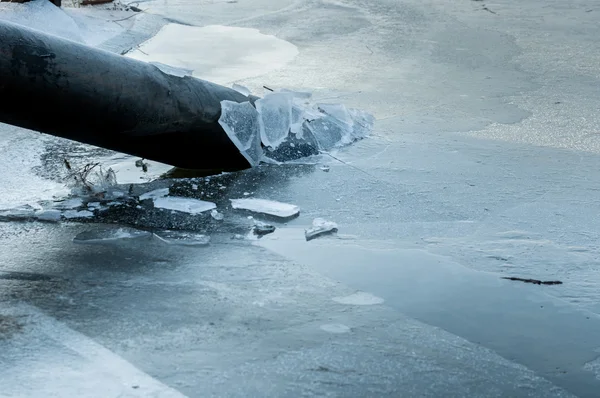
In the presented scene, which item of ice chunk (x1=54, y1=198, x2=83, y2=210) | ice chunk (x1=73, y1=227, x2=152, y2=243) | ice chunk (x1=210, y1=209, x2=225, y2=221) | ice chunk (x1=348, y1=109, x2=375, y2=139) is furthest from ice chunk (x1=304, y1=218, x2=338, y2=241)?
ice chunk (x1=348, y1=109, x2=375, y2=139)

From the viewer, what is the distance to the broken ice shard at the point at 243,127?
616cm

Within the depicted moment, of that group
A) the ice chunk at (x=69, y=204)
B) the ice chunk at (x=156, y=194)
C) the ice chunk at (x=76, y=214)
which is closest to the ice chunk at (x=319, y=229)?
the ice chunk at (x=156, y=194)

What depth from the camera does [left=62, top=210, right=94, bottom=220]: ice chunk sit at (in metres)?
5.36

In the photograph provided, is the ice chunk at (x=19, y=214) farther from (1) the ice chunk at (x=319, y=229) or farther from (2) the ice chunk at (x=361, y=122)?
(2) the ice chunk at (x=361, y=122)

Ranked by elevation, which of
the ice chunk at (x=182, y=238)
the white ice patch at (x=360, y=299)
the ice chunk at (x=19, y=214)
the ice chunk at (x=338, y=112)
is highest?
the ice chunk at (x=338, y=112)

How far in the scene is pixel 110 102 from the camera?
551 cm

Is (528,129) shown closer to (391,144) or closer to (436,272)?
(391,144)

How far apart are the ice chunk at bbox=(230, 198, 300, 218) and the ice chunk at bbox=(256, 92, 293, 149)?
2.97 ft

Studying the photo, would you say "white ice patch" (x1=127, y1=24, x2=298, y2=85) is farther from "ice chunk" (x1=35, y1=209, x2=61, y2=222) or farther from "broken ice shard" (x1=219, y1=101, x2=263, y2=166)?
"ice chunk" (x1=35, y1=209, x2=61, y2=222)

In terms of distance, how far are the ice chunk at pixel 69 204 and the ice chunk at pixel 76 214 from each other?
0.27 feet

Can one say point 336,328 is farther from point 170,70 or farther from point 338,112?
point 338,112

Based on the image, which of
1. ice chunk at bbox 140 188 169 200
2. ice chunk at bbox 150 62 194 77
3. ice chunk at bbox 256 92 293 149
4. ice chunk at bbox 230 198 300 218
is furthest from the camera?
ice chunk at bbox 256 92 293 149

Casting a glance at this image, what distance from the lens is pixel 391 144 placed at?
6844 mm

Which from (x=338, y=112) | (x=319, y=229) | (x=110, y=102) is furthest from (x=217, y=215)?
(x=338, y=112)
